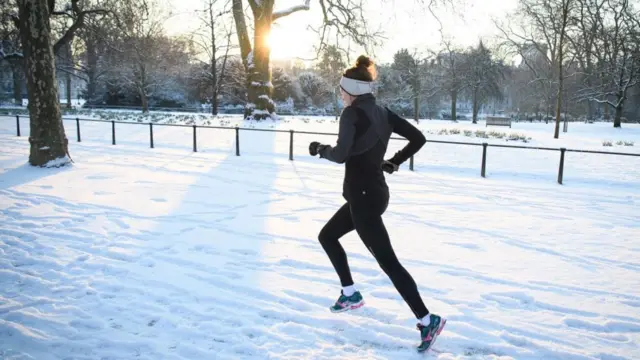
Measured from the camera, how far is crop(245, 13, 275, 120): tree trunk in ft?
70.1

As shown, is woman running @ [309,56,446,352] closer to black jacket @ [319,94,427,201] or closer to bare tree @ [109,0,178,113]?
black jacket @ [319,94,427,201]

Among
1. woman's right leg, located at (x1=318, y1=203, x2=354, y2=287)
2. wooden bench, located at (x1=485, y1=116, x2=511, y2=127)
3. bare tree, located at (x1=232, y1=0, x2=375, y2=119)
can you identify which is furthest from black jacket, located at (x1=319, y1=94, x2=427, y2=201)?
wooden bench, located at (x1=485, y1=116, x2=511, y2=127)

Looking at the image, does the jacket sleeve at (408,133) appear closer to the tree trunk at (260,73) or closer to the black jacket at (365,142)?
the black jacket at (365,142)

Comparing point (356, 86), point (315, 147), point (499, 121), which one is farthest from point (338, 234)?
point (499, 121)

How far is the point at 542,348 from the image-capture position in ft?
10.7

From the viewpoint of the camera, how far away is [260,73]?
22.5m

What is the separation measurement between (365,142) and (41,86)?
392 inches

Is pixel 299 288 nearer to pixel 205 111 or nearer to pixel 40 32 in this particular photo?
pixel 40 32

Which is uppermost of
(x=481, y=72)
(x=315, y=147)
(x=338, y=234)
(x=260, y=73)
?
(x=481, y=72)

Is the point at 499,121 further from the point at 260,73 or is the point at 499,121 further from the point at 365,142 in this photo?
the point at 365,142

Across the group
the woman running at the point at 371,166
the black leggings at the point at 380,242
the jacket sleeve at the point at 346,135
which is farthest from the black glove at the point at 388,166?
the jacket sleeve at the point at 346,135

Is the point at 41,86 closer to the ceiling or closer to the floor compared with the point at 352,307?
closer to the ceiling

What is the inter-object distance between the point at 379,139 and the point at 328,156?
0.40m

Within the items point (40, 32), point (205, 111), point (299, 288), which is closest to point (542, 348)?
point (299, 288)
